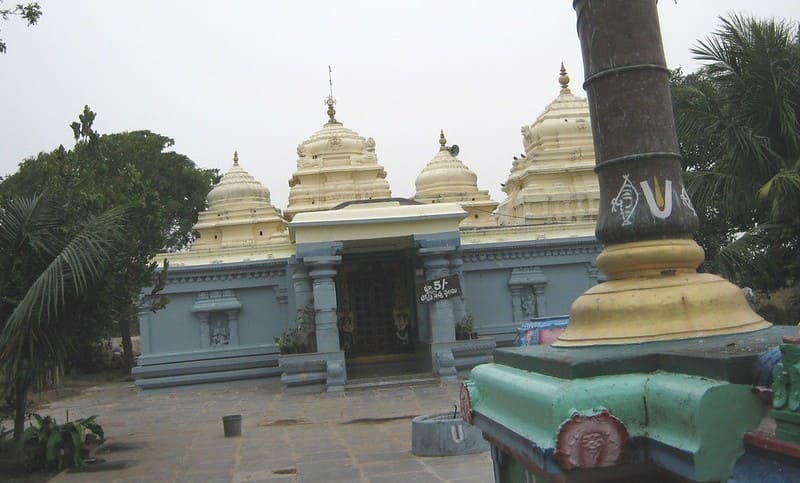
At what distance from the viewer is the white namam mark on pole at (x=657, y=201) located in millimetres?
Answer: 3072

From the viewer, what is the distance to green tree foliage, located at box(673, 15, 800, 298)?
11.2m

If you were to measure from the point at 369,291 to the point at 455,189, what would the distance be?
8.10 m

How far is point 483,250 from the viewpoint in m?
19.3

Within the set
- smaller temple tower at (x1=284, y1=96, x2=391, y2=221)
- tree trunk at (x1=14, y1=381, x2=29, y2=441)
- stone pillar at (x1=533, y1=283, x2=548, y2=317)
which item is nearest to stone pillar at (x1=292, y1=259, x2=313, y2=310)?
stone pillar at (x1=533, y1=283, x2=548, y2=317)

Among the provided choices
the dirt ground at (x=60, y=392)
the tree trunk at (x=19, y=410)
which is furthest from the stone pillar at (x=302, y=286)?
the tree trunk at (x=19, y=410)

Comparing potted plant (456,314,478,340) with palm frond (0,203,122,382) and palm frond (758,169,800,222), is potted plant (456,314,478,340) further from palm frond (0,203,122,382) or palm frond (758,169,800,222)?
palm frond (0,203,122,382)

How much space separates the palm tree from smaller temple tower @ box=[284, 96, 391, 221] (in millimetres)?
15833

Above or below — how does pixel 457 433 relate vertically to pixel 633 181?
below

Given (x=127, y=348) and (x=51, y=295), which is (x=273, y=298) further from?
(x=51, y=295)

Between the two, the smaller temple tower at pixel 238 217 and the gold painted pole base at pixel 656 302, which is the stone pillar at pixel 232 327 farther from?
the gold painted pole base at pixel 656 302

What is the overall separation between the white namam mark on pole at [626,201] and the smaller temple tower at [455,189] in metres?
21.9

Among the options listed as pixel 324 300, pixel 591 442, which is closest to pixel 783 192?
pixel 324 300

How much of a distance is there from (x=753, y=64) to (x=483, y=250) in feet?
29.3

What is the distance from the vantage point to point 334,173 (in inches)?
1019
